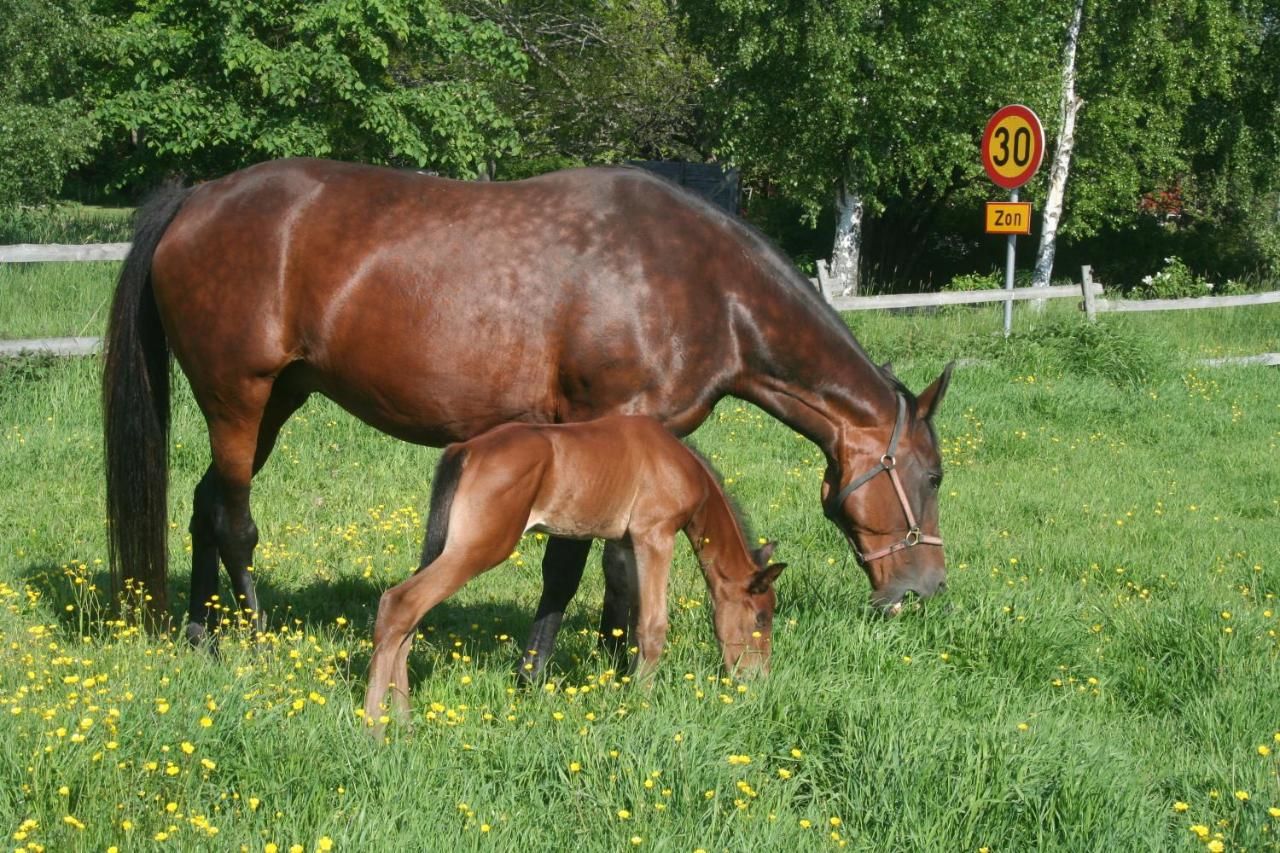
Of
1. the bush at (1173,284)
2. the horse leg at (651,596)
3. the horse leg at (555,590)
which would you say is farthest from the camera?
the bush at (1173,284)

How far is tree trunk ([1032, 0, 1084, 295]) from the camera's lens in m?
23.8

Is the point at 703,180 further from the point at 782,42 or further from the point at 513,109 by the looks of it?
the point at 782,42

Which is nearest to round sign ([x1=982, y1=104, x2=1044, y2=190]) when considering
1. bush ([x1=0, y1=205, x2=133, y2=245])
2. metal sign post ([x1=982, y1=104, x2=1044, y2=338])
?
metal sign post ([x1=982, y1=104, x2=1044, y2=338])

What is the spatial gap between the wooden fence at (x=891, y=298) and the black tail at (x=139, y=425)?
9.19 ft

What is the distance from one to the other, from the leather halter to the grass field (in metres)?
0.31

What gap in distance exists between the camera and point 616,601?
5.73m

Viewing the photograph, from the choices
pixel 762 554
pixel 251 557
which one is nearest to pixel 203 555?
pixel 251 557

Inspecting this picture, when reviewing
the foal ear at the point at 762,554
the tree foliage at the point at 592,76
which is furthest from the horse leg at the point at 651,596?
the tree foliage at the point at 592,76

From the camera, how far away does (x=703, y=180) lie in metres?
32.5

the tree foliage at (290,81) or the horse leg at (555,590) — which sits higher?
the tree foliage at (290,81)

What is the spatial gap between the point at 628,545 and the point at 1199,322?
599 inches

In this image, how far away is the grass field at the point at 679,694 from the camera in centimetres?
379

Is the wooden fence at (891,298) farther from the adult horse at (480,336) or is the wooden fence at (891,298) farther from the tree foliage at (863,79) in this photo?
the tree foliage at (863,79)

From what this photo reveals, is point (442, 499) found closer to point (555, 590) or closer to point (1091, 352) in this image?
point (555, 590)
